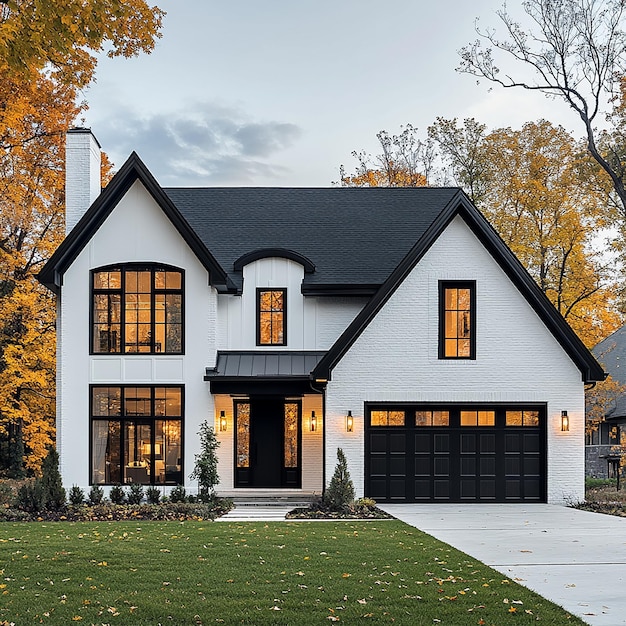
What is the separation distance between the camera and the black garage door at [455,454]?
832 inches

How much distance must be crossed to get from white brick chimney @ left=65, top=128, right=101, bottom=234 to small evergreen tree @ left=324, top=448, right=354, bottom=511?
32.0 ft

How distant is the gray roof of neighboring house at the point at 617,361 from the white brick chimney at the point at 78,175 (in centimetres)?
2287

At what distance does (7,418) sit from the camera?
26.0 meters

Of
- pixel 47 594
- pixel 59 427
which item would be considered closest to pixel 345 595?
pixel 47 594

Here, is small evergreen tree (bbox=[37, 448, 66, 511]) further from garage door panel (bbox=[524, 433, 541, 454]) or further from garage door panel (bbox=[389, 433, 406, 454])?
garage door panel (bbox=[524, 433, 541, 454])

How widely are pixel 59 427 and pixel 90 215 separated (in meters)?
5.37

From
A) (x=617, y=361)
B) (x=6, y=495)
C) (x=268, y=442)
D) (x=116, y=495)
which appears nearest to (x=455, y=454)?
(x=268, y=442)

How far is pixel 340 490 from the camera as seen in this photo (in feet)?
62.5

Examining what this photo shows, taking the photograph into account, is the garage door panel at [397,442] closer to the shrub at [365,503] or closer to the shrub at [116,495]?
the shrub at [365,503]

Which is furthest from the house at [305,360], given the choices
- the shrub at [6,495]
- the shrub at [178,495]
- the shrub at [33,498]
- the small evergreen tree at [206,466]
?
the shrub at [33,498]

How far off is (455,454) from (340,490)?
3.61m

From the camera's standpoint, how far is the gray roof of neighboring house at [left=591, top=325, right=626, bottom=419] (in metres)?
36.6

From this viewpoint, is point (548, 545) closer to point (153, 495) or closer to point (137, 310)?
point (153, 495)

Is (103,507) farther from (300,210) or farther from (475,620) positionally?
(475,620)
